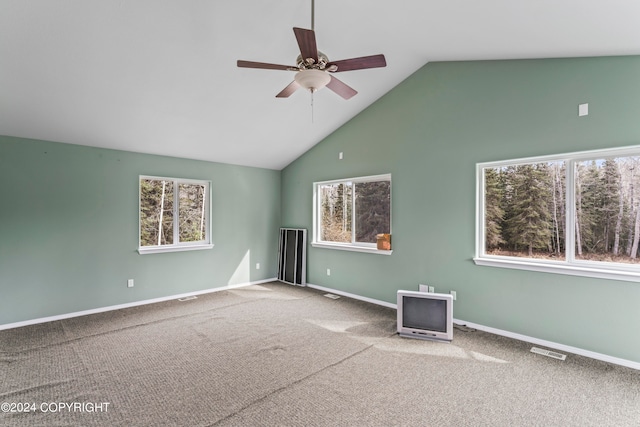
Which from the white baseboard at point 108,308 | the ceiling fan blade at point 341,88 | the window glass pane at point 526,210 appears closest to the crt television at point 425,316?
the window glass pane at point 526,210

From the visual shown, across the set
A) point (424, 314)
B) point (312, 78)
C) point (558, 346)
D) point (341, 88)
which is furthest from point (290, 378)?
point (558, 346)

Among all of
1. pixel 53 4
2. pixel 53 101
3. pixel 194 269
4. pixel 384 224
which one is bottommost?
pixel 194 269

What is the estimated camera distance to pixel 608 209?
2.92 metres

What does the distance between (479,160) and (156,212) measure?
15.6ft

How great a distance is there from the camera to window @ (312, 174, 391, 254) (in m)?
4.68

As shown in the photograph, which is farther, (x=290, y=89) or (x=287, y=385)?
(x=290, y=89)

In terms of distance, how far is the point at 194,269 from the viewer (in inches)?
202

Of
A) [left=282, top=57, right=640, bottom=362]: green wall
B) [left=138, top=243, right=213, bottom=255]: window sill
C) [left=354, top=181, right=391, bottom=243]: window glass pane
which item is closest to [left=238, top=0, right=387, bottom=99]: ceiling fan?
[left=282, top=57, right=640, bottom=362]: green wall

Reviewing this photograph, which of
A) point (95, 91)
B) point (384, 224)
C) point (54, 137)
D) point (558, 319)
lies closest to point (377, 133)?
point (384, 224)

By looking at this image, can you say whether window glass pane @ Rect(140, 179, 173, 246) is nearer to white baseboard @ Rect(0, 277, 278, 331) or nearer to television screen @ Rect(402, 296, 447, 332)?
white baseboard @ Rect(0, 277, 278, 331)

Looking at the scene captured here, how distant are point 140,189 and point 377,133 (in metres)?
3.78

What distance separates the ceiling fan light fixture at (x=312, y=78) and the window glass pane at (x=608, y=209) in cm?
278

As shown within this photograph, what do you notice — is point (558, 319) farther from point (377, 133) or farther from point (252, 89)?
point (252, 89)

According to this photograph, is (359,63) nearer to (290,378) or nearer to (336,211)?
(290,378)
